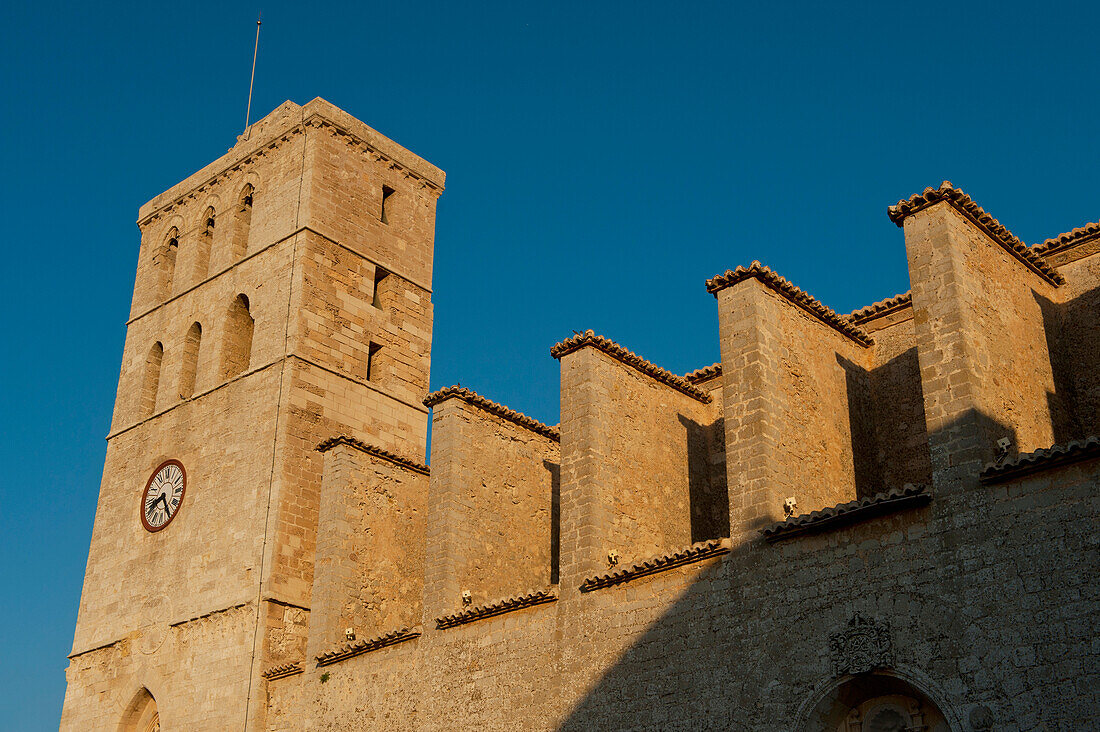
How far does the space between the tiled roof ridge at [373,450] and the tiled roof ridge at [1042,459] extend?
10.8 meters

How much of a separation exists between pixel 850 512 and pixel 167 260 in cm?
1863

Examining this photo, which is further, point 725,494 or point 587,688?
point 725,494

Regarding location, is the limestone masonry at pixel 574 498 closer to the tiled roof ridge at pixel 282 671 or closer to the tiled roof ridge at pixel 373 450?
the tiled roof ridge at pixel 373 450

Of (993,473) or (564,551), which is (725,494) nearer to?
(564,551)

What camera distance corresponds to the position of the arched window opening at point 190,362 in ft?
77.3

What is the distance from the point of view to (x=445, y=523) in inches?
688

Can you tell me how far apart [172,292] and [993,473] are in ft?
61.9

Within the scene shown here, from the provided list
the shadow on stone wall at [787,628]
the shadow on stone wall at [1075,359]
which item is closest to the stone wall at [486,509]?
the shadow on stone wall at [787,628]

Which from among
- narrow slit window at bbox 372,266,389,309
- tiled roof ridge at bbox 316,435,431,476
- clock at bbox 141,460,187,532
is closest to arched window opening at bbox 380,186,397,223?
narrow slit window at bbox 372,266,389,309

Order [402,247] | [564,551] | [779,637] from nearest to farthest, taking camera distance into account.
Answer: [779,637] → [564,551] → [402,247]

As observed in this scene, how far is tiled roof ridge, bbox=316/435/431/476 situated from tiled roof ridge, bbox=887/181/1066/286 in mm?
9727

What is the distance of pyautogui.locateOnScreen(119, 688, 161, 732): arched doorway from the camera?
810 inches

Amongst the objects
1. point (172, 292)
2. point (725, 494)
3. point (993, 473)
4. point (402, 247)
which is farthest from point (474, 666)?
point (172, 292)

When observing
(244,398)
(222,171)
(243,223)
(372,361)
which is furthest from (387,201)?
(244,398)
